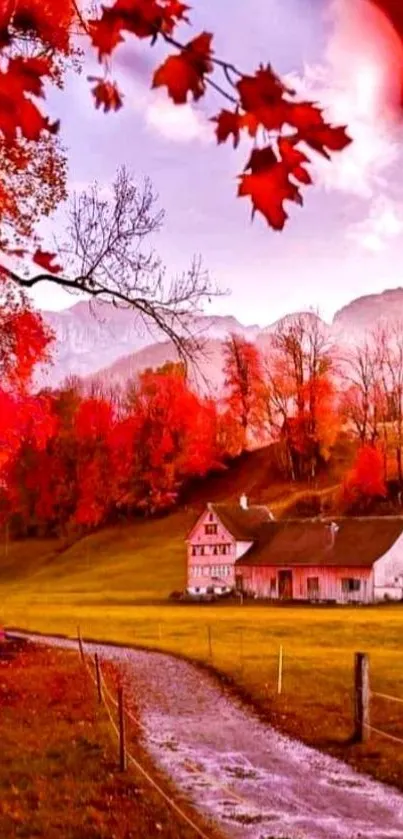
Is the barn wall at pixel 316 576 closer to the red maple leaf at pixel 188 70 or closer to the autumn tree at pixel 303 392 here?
the autumn tree at pixel 303 392

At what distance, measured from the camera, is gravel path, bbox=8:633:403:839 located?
46.6ft

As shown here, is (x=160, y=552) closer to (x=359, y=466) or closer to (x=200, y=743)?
(x=359, y=466)

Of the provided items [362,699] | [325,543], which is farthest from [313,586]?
[362,699]

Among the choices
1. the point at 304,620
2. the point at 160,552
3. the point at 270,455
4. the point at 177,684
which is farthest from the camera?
the point at 270,455

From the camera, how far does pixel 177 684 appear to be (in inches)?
1190

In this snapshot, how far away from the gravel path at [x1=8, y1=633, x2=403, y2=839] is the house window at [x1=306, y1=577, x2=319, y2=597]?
183ft

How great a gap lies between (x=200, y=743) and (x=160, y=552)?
86037 millimetres

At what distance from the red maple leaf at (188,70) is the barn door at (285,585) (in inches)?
3194

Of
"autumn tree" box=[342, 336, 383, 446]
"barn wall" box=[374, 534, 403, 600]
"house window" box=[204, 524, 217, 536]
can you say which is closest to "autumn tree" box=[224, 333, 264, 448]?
"autumn tree" box=[342, 336, 383, 446]

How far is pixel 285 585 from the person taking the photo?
276 ft

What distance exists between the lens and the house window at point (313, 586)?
81.2 metres

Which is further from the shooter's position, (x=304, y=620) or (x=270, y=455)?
(x=270, y=455)

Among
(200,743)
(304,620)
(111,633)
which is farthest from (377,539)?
(200,743)

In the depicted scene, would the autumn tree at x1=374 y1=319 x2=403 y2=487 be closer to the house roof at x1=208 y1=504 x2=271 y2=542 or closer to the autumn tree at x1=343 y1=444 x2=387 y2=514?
the autumn tree at x1=343 y1=444 x2=387 y2=514
